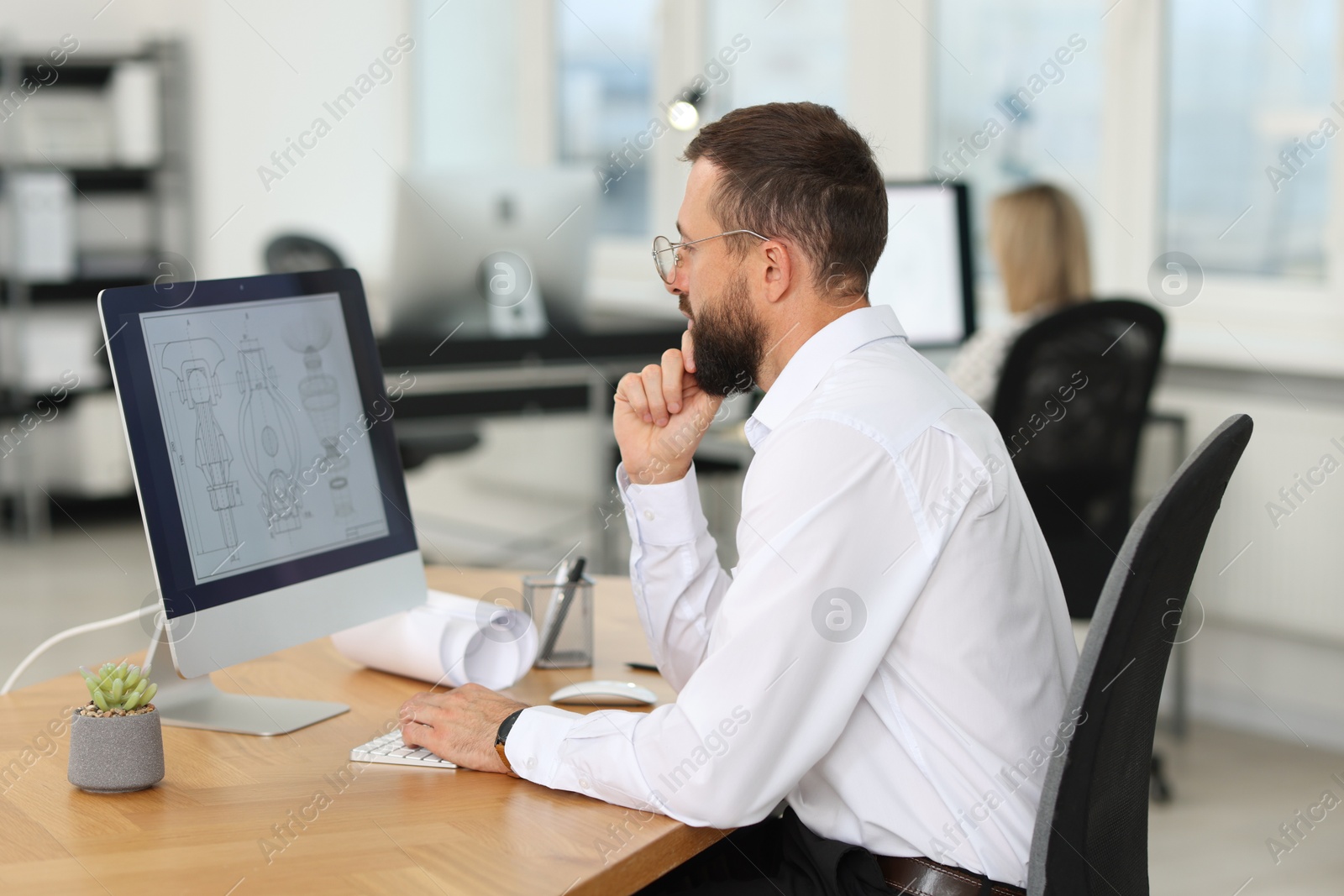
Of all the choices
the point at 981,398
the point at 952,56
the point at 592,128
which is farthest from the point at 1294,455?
the point at 592,128

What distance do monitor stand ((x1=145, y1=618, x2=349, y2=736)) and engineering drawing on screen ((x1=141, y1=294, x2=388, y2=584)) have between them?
0.14 m

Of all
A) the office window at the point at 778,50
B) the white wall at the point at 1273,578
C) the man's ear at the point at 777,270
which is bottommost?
the white wall at the point at 1273,578

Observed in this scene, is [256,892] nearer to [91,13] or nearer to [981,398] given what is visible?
[981,398]

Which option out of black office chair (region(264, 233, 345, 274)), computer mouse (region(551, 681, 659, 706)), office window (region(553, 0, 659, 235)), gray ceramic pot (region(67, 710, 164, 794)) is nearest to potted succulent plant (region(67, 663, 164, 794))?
gray ceramic pot (region(67, 710, 164, 794))

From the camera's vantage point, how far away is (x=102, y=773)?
122cm

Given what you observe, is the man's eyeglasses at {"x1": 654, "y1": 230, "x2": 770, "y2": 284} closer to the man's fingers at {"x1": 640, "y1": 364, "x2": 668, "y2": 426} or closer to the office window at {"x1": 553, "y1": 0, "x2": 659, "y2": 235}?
the man's fingers at {"x1": 640, "y1": 364, "x2": 668, "y2": 426}

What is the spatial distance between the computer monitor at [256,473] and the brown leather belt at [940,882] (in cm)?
63

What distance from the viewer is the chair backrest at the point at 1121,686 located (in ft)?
3.45

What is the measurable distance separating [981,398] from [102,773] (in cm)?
212

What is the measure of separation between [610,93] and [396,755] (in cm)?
428

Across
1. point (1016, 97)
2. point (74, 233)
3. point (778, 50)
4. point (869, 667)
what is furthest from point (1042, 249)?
point (74, 233)

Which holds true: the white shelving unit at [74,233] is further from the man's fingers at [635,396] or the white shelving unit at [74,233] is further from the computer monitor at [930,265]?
the man's fingers at [635,396]

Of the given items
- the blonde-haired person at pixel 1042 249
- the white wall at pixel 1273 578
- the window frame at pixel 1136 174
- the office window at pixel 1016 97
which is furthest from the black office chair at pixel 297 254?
Answer: the white wall at pixel 1273 578

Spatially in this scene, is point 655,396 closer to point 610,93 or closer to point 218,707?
point 218,707
